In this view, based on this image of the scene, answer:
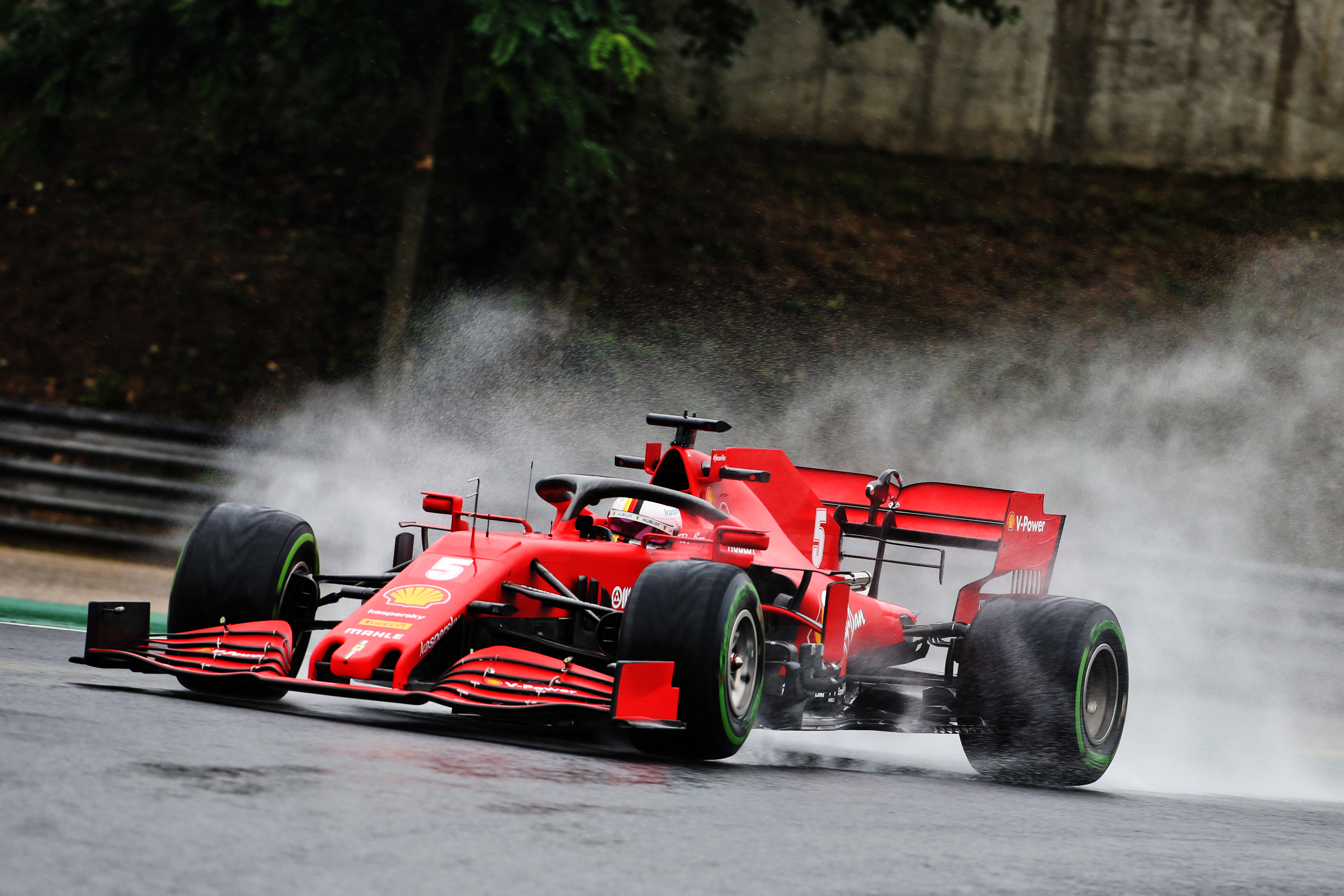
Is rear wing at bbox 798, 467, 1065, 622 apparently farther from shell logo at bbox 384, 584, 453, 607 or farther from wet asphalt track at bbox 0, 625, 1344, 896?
shell logo at bbox 384, 584, 453, 607

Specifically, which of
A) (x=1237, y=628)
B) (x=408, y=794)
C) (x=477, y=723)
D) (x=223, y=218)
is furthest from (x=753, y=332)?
(x=408, y=794)

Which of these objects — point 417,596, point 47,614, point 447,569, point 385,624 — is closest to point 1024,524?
point 447,569

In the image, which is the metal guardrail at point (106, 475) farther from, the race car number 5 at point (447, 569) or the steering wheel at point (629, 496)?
the race car number 5 at point (447, 569)

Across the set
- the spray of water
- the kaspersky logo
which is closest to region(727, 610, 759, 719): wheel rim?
the kaspersky logo

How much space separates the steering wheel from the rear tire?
1160 mm

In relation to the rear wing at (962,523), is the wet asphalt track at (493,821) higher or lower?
lower

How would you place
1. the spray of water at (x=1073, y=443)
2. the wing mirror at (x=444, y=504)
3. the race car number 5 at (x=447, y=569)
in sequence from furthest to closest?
the spray of water at (x=1073, y=443), the wing mirror at (x=444, y=504), the race car number 5 at (x=447, y=569)

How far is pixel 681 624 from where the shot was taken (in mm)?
5824

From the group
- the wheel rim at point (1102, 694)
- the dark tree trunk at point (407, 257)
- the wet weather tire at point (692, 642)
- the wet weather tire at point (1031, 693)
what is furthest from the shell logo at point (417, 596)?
the dark tree trunk at point (407, 257)

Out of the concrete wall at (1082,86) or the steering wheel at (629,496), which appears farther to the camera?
the concrete wall at (1082,86)

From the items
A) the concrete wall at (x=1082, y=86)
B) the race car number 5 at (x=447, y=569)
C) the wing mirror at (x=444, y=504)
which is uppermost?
the concrete wall at (x=1082, y=86)

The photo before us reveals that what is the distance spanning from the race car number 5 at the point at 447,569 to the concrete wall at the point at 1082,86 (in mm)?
12412

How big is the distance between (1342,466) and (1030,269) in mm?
4087

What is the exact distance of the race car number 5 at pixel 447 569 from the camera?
247 inches
